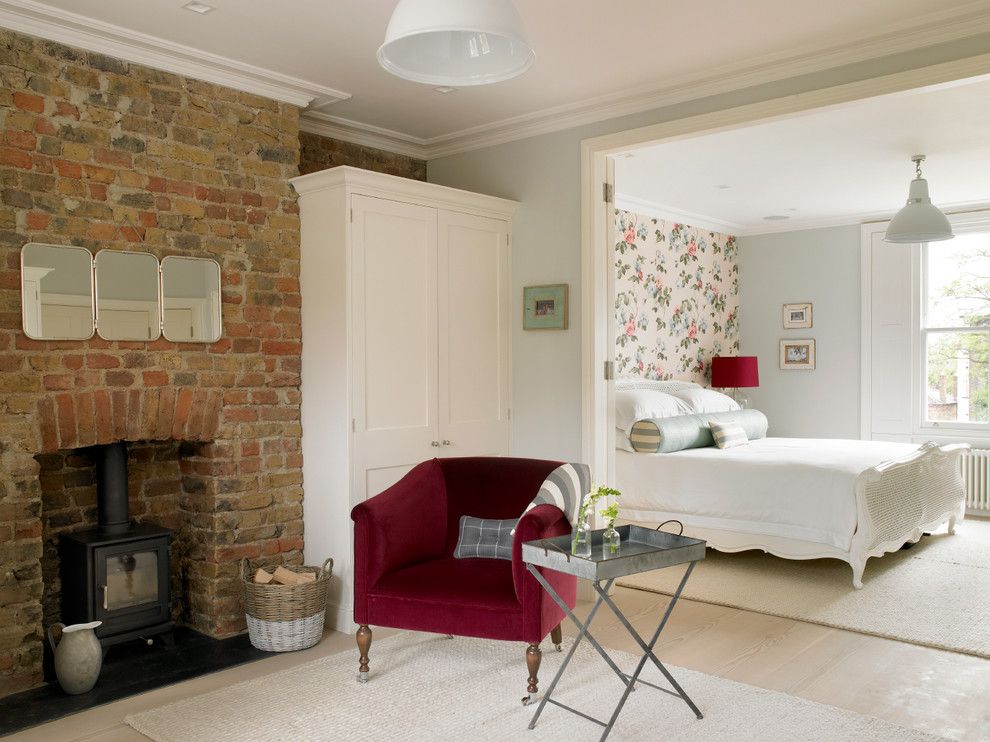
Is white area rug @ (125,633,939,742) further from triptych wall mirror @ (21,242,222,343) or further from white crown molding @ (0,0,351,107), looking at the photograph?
white crown molding @ (0,0,351,107)

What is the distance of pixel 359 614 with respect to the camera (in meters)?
3.31

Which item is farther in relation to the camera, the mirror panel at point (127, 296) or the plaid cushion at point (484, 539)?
the plaid cushion at point (484, 539)

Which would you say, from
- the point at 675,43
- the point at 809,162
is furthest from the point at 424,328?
→ the point at 809,162

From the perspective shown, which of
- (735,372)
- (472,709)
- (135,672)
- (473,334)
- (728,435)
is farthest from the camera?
(735,372)

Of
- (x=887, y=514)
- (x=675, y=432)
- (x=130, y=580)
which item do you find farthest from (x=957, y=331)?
(x=130, y=580)

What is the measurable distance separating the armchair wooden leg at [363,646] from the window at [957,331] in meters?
5.71

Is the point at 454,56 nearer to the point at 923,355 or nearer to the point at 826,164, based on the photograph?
the point at 826,164

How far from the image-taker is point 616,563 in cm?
270

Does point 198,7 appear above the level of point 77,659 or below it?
above

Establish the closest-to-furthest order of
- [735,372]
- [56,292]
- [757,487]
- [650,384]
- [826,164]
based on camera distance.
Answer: [56,292], [757,487], [826,164], [650,384], [735,372]

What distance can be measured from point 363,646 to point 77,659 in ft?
3.47

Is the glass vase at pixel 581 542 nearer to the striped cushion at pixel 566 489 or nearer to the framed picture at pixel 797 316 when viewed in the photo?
the striped cushion at pixel 566 489

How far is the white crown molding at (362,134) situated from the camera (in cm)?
448

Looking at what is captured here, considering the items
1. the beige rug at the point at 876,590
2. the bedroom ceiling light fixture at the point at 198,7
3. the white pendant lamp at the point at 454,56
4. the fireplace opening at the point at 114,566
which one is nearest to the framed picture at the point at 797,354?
the beige rug at the point at 876,590
